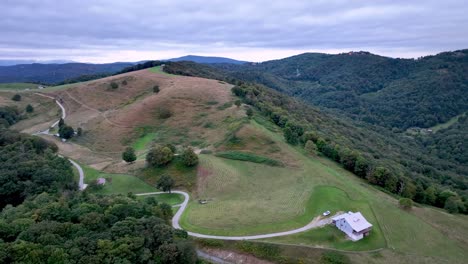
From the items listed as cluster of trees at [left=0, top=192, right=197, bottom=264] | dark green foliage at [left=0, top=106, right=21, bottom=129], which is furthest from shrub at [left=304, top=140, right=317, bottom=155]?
dark green foliage at [left=0, top=106, right=21, bottom=129]

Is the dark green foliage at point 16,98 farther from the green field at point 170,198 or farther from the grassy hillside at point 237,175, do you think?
the green field at point 170,198

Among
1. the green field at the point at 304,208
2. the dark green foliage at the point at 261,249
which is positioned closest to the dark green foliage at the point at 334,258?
the green field at the point at 304,208

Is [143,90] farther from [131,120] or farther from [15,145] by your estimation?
[15,145]

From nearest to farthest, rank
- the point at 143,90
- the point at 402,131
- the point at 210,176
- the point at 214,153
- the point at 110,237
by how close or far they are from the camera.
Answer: the point at 110,237, the point at 210,176, the point at 214,153, the point at 143,90, the point at 402,131

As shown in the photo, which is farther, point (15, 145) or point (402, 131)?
point (402, 131)

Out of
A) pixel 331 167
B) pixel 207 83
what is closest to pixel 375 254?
pixel 331 167
